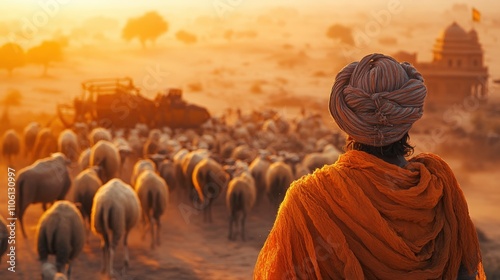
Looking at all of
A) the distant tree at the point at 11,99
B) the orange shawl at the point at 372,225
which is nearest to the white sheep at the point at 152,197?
the orange shawl at the point at 372,225

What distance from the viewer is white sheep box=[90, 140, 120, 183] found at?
48.8 ft

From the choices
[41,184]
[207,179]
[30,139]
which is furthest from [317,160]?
[30,139]

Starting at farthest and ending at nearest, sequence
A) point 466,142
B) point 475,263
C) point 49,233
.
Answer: point 466,142, point 49,233, point 475,263

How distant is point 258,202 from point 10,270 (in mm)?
6600

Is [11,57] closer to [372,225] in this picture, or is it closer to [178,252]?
[178,252]

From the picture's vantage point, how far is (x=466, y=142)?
1186 inches

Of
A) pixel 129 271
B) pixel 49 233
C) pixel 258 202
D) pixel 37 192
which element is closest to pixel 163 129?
pixel 258 202

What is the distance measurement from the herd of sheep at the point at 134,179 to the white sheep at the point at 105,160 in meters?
0.02

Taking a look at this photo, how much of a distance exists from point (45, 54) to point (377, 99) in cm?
3977

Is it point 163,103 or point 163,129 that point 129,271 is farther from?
point 163,103

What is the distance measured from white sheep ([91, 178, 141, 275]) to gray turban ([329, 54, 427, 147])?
803 centimetres

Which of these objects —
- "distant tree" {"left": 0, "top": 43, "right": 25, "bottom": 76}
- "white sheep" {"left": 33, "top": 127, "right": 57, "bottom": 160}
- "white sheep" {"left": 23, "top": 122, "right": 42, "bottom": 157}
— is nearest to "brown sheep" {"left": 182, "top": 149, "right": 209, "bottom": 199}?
"white sheep" {"left": 33, "top": 127, "right": 57, "bottom": 160}

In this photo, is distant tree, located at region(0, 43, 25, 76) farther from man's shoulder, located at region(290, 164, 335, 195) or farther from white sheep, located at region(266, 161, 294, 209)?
man's shoulder, located at region(290, 164, 335, 195)

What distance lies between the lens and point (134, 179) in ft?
47.5
